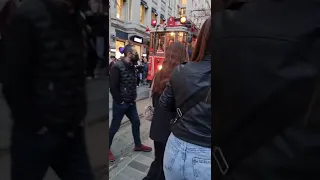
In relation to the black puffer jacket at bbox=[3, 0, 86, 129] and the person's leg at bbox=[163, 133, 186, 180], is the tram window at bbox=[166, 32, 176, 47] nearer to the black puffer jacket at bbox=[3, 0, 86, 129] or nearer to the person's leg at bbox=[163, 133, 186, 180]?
the person's leg at bbox=[163, 133, 186, 180]

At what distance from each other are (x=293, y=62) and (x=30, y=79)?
1.14 metres

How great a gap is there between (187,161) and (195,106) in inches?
14.1

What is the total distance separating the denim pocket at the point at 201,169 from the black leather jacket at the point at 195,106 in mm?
100

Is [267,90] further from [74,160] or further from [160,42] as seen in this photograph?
[160,42]

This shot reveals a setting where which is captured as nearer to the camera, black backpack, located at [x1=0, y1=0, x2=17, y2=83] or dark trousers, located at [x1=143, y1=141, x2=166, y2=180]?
black backpack, located at [x1=0, y1=0, x2=17, y2=83]

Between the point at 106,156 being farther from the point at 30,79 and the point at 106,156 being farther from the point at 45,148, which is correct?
the point at 30,79

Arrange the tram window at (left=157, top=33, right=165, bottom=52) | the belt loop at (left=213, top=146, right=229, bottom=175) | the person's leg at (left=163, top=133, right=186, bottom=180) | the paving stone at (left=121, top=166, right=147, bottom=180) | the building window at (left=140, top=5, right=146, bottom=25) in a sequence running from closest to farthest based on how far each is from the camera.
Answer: the belt loop at (left=213, top=146, right=229, bottom=175) → the person's leg at (left=163, top=133, right=186, bottom=180) → the paving stone at (left=121, top=166, right=147, bottom=180) → the tram window at (left=157, top=33, right=165, bottom=52) → the building window at (left=140, top=5, right=146, bottom=25)

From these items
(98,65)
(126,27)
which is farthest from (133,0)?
(98,65)

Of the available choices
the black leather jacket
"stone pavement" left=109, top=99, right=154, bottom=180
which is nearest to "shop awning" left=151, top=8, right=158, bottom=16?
"stone pavement" left=109, top=99, right=154, bottom=180

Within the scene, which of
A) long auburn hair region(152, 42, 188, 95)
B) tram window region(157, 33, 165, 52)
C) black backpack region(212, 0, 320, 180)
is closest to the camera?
black backpack region(212, 0, 320, 180)

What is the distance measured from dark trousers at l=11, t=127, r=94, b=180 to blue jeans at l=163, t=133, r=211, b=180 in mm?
637

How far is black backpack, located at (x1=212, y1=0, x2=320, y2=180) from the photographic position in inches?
23.9

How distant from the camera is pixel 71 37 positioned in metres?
1.36

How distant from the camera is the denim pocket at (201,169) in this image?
5.92 ft
